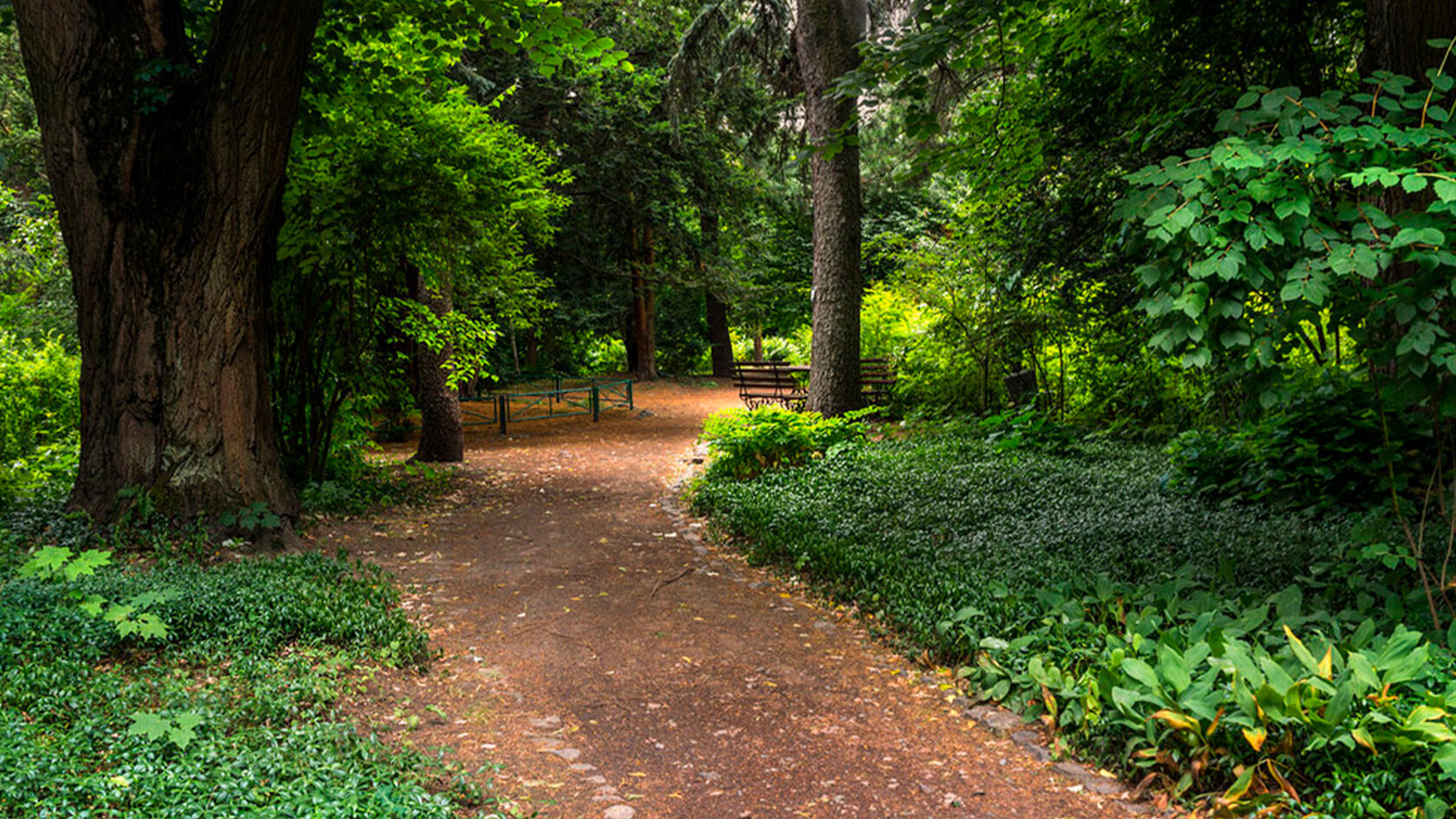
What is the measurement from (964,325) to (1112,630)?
7241 mm

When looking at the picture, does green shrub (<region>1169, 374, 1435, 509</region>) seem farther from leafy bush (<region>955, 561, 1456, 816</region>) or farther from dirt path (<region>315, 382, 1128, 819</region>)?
dirt path (<region>315, 382, 1128, 819</region>)

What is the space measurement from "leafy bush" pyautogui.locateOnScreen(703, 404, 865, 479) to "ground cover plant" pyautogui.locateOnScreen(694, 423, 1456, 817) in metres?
1.50

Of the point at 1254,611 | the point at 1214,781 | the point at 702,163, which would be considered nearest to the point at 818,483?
the point at 1254,611

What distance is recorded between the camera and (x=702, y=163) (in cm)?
1888

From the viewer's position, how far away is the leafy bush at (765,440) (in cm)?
908

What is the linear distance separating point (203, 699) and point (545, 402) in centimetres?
1512

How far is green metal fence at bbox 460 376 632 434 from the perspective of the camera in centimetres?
1532

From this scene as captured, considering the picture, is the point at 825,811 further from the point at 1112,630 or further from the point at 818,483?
the point at 818,483

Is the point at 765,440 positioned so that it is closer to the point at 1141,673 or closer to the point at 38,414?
the point at 1141,673

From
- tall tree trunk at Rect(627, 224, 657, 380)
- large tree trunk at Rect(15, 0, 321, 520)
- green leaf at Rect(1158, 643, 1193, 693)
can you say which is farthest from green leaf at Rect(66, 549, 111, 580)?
tall tree trunk at Rect(627, 224, 657, 380)

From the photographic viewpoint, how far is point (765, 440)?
9.11 metres

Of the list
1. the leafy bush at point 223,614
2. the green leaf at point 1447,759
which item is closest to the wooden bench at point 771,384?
the leafy bush at point 223,614

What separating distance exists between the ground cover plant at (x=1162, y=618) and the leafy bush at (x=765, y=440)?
150 centimetres

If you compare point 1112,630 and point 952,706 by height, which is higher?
point 1112,630
